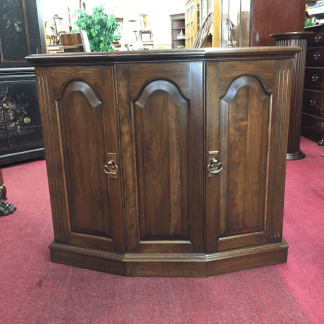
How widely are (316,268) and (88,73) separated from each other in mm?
1552

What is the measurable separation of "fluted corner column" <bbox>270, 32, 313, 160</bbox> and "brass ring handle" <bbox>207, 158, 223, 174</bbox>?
7.95 ft

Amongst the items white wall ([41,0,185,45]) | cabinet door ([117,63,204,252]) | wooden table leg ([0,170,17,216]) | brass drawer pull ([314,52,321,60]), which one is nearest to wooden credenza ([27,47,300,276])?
cabinet door ([117,63,204,252])

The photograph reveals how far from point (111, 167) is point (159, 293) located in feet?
2.15

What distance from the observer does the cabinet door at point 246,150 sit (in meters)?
1.71

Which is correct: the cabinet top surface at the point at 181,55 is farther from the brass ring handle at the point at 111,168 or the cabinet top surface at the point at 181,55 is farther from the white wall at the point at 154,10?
the white wall at the point at 154,10

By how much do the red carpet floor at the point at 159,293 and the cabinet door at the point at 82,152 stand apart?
8.4 inches

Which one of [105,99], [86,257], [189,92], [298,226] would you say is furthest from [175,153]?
[298,226]

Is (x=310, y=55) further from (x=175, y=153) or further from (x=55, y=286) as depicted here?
(x=55, y=286)

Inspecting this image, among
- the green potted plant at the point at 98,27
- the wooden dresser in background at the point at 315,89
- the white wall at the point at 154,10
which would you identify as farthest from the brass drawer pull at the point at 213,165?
the white wall at the point at 154,10

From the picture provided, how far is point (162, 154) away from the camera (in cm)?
178

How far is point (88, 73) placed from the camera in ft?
5.58

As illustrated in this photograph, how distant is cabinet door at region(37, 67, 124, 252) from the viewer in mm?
1737

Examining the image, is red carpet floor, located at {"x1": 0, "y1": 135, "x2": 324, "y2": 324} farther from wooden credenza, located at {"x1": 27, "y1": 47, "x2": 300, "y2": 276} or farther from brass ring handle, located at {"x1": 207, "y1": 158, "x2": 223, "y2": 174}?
brass ring handle, located at {"x1": 207, "y1": 158, "x2": 223, "y2": 174}

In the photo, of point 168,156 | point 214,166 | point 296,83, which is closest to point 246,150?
point 214,166
